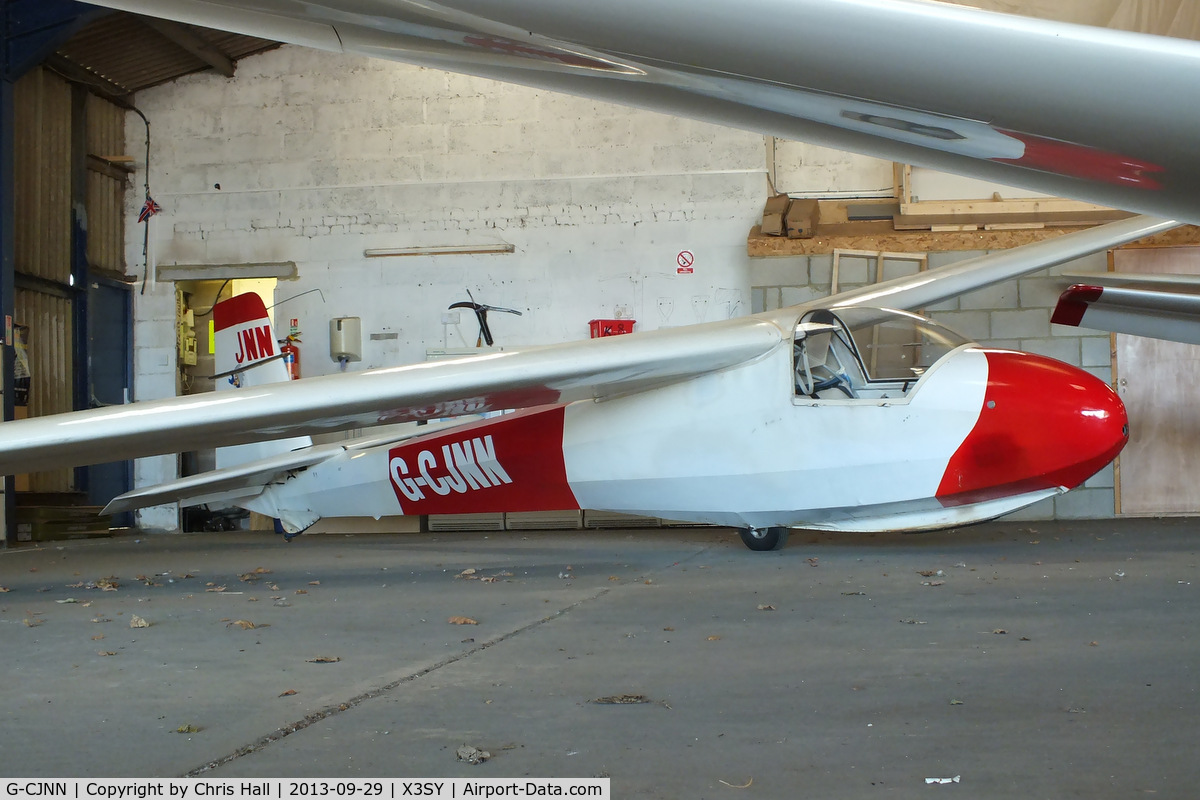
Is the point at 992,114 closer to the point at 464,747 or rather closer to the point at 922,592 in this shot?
the point at 464,747

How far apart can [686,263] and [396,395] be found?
276 inches

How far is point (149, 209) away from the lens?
12.7m

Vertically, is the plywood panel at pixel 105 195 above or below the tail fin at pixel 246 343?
above

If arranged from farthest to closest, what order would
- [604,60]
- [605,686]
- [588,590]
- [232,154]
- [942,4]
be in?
[232,154] → [588,590] → [605,686] → [604,60] → [942,4]

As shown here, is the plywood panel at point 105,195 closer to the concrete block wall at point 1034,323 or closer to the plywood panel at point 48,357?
the plywood panel at point 48,357

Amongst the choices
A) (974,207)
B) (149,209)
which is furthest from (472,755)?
(149,209)

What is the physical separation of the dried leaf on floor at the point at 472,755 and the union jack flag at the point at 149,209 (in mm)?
12484

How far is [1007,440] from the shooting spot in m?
5.84

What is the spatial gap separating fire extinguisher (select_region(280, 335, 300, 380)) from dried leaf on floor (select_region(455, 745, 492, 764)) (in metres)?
10.4

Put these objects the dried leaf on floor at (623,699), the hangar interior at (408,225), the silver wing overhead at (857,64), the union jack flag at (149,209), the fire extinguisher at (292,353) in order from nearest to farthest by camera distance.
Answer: the silver wing overhead at (857,64)
the dried leaf on floor at (623,699)
the hangar interior at (408,225)
the fire extinguisher at (292,353)
the union jack flag at (149,209)

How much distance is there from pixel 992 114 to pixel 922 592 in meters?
4.48

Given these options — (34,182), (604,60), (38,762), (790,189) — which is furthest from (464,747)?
(34,182)

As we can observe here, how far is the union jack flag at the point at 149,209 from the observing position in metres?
12.6

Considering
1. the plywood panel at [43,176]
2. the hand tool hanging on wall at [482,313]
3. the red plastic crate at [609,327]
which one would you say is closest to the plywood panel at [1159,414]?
the red plastic crate at [609,327]
